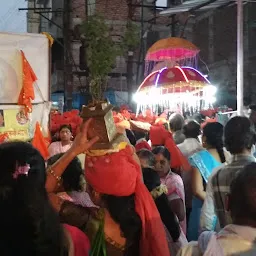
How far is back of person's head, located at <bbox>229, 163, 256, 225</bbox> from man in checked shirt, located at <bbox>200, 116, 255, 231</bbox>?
0.76 metres

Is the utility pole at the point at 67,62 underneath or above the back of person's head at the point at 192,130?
above

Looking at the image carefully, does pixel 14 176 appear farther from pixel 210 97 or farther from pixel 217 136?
pixel 210 97

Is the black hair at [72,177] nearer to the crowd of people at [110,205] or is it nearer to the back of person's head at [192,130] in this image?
the crowd of people at [110,205]

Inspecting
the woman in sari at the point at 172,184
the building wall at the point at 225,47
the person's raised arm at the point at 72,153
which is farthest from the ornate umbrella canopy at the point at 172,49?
the building wall at the point at 225,47

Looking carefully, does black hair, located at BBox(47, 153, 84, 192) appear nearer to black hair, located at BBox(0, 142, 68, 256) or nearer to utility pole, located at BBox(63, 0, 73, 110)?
black hair, located at BBox(0, 142, 68, 256)

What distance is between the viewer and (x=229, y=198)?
2.19 metres

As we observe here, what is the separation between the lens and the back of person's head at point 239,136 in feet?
10.1

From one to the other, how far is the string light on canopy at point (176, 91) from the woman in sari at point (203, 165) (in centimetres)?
474

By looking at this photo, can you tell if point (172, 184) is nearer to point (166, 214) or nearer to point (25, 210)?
point (166, 214)

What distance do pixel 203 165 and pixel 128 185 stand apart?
1766 mm

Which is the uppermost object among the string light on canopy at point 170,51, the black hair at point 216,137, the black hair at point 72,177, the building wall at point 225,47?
the building wall at point 225,47

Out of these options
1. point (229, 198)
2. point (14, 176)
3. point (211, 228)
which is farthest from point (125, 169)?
point (211, 228)

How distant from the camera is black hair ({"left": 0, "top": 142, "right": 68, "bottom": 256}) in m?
1.84

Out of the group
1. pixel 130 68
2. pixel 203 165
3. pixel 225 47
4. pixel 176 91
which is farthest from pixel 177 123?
pixel 225 47
